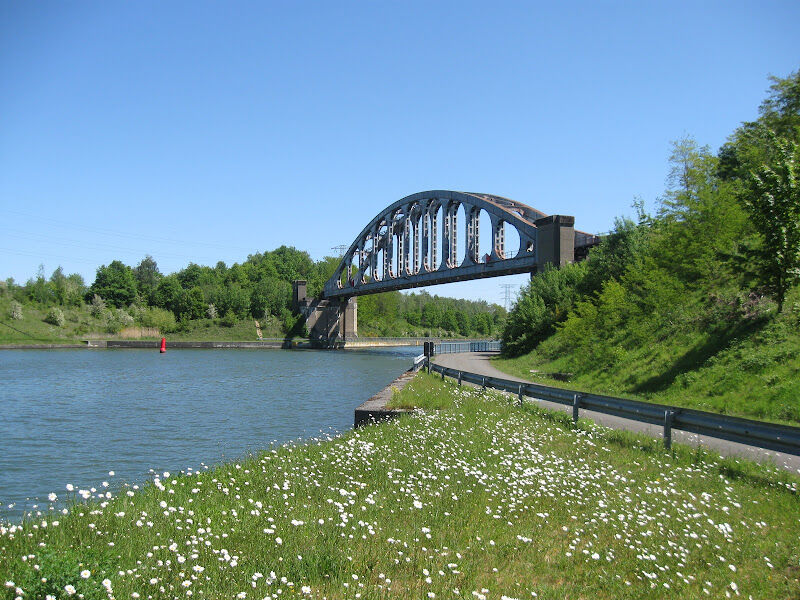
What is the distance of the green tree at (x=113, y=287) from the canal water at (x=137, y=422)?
82774 mm

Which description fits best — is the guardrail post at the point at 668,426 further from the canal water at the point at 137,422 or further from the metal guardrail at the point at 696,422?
the canal water at the point at 137,422

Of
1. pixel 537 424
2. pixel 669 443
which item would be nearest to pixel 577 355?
pixel 537 424

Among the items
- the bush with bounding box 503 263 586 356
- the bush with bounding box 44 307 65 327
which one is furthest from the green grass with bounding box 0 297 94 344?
the bush with bounding box 503 263 586 356

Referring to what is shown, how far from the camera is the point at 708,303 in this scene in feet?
84.8

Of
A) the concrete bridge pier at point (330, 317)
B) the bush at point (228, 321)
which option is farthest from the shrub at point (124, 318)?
the concrete bridge pier at point (330, 317)

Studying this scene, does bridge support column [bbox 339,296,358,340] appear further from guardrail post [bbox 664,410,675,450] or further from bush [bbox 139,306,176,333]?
guardrail post [bbox 664,410,675,450]

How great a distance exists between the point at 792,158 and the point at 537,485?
1750 centimetres

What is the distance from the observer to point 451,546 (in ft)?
20.8

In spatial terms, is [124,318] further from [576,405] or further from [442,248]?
[576,405]

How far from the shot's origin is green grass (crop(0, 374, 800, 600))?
206 inches

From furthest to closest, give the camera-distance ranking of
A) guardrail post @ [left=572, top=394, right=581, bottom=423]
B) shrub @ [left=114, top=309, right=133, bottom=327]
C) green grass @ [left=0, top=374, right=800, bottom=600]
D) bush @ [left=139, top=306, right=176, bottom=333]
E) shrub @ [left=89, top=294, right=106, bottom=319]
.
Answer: bush @ [left=139, top=306, right=176, bottom=333] → shrub @ [left=89, top=294, right=106, bottom=319] → shrub @ [left=114, top=309, right=133, bottom=327] → guardrail post @ [left=572, top=394, right=581, bottom=423] → green grass @ [left=0, top=374, right=800, bottom=600]

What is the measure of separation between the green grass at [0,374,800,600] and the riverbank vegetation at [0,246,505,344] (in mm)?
67673

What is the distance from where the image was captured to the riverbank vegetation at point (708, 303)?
60.5 feet

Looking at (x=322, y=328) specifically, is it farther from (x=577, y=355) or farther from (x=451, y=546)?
(x=451, y=546)
